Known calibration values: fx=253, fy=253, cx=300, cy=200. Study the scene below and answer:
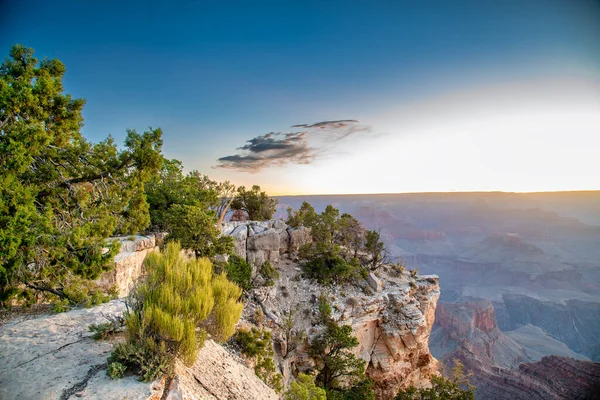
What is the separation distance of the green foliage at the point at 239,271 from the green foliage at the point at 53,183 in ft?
31.2

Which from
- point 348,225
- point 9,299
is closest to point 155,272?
point 9,299

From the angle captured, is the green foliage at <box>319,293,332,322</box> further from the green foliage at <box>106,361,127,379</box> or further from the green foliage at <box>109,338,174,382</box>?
the green foliage at <box>106,361,127,379</box>

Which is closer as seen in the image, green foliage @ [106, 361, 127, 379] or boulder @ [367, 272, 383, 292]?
green foliage @ [106, 361, 127, 379]

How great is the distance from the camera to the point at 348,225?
89.7 ft

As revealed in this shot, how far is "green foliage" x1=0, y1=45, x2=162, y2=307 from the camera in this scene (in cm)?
626

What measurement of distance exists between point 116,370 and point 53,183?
6.83 m

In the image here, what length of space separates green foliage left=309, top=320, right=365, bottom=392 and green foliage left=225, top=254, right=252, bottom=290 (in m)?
6.45

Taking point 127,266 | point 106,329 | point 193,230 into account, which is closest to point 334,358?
point 193,230

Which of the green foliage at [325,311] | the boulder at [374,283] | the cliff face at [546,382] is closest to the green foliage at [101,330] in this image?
the green foliage at [325,311]

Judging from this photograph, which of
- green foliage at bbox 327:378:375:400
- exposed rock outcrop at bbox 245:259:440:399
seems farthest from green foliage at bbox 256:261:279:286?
green foliage at bbox 327:378:375:400

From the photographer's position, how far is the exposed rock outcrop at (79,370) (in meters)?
3.99

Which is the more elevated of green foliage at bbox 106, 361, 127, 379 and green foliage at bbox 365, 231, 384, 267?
green foliage at bbox 106, 361, 127, 379

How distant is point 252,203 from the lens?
101 ft

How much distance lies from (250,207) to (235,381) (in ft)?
83.6
